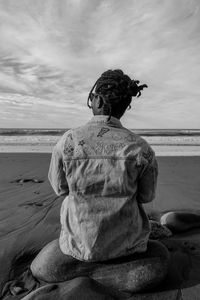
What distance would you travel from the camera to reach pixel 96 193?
8.09 feet

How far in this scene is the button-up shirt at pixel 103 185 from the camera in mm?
2443

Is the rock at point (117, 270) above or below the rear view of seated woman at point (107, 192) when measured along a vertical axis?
below

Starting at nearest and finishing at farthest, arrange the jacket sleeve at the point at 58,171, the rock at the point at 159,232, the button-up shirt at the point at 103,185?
1. the button-up shirt at the point at 103,185
2. the jacket sleeve at the point at 58,171
3. the rock at the point at 159,232

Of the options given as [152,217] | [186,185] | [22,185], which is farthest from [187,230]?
[22,185]

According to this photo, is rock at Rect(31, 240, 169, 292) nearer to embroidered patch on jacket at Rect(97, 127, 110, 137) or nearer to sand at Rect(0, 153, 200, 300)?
sand at Rect(0, 153, 200, 300)

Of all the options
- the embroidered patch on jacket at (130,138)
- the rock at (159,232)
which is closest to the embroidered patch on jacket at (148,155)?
the embroidered patch on jacket at (130,138)

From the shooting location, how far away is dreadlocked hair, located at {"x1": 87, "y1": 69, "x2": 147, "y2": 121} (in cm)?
251

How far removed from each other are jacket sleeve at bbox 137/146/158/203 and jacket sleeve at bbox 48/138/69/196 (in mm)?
621

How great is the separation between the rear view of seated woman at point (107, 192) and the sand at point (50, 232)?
166mm

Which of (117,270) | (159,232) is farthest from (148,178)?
(159,232)

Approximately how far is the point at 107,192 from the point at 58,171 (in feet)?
1.50

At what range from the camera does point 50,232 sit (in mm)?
4020

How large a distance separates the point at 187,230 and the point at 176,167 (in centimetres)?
477

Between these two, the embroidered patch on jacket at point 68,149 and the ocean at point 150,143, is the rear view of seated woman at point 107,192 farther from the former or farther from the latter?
the ocean at point 150,143
